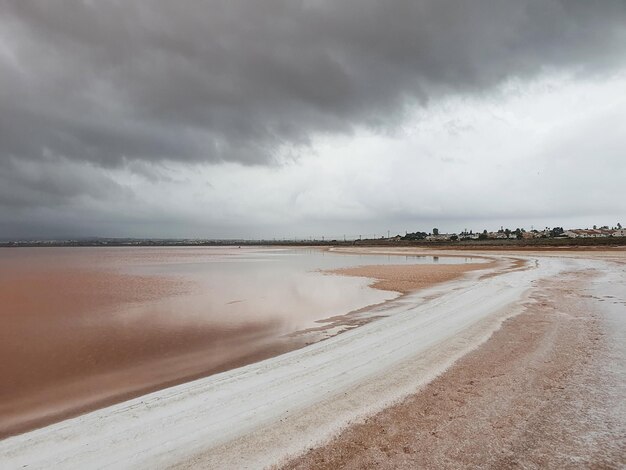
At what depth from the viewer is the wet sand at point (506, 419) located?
179 inches

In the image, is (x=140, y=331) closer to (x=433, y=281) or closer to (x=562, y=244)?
(x=433, y=281)

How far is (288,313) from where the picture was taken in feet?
54.5

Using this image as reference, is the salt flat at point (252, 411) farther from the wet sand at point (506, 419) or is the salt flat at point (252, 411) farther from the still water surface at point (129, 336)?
the still water surface at point (129, 336)

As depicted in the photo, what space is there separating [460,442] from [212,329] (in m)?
10.9

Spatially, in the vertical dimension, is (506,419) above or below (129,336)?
above

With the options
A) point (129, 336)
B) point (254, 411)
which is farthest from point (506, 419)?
point (129, 336)

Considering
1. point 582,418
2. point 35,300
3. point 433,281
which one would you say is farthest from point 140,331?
point 433,281

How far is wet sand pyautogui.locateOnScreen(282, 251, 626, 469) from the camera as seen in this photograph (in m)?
4.55

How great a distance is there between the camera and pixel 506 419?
17.8ft

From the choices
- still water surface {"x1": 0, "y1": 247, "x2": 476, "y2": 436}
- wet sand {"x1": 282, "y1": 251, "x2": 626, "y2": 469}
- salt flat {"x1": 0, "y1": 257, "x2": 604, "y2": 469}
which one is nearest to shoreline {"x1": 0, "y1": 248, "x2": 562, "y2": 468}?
salt flat {"x1": 0, "y1": 257, "x2": 604, "y2": 469}

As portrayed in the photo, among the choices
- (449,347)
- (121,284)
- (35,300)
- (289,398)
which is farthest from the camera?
(121,284)

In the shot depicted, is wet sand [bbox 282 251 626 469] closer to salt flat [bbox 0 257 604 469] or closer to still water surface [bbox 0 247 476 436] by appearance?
salt flat [bbox 0 257 604 469]

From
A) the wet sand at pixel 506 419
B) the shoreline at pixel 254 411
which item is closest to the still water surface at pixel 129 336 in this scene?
the shoreline at pixel 254 411

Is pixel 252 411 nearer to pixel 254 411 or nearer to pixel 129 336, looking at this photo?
pixel 254 411
